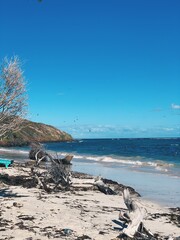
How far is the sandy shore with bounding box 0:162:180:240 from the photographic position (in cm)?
1005

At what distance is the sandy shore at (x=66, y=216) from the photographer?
10047 millimetres

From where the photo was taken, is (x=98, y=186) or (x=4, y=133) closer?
(x=4, y=133)

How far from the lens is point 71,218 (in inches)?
463

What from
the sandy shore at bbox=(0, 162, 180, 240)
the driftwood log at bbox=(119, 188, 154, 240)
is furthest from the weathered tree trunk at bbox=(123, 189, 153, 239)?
the sandy shore at bbox=(0, 162, 180, 240)

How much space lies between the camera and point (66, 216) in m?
12.0

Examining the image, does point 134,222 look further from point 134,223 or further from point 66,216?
point 66,216

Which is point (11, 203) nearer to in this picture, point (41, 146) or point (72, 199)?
point (72, 199)

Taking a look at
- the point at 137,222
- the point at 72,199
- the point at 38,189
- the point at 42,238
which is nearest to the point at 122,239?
the point at 137,222

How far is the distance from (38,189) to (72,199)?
2837 mm

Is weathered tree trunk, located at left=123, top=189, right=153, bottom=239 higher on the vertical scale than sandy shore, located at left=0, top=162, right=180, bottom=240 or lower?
higher

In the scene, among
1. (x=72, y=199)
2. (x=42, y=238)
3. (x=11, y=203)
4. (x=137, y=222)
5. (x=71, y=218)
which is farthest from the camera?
(x=72, y=199)

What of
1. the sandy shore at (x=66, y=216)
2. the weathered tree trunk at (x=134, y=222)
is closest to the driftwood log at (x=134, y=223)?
the weathered tree trunk at (x=134, y=222)

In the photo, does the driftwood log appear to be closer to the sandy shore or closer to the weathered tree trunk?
the weathered tree trunk

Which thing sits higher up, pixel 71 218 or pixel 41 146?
pixel 41 146
